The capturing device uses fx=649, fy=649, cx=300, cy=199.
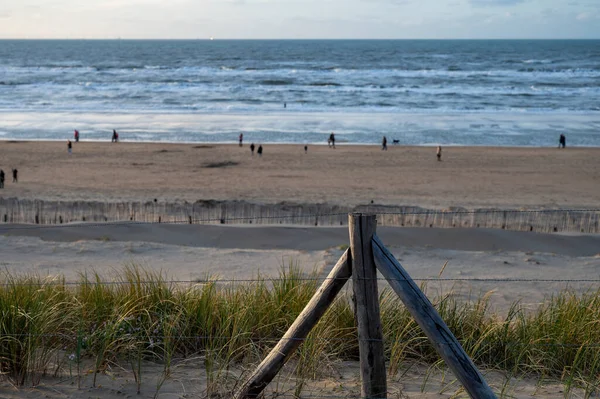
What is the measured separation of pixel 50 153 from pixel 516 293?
964 inches

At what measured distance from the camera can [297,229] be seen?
14.8 metres

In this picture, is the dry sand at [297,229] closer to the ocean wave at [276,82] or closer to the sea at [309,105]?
the sea at [309,105]

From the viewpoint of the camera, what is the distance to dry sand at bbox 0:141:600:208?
814 inches

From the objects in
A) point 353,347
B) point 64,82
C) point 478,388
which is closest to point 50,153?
point 353,347

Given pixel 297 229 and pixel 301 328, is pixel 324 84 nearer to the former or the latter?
pixel 297 229

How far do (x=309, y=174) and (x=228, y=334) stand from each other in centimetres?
1928

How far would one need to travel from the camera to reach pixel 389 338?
5832mm

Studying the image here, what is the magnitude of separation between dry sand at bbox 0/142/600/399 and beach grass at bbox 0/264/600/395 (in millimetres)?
178

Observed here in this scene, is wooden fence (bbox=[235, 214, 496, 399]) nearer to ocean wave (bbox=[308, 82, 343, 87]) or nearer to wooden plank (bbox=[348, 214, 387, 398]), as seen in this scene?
wooden plank (bbox=[348, 214, 387, 398])

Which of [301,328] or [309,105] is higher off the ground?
[309,105]

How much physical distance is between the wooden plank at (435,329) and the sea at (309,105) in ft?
97.6

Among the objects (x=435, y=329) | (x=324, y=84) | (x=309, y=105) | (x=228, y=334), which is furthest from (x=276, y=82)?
(x=435, y=329)

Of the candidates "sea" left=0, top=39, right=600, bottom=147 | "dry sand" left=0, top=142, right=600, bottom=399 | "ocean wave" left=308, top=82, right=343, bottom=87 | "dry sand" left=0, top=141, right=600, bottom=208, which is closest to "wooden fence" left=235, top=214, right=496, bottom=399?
"dry sand" left=0, top=142, right=600, bottom=399

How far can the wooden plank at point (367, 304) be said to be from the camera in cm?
413
